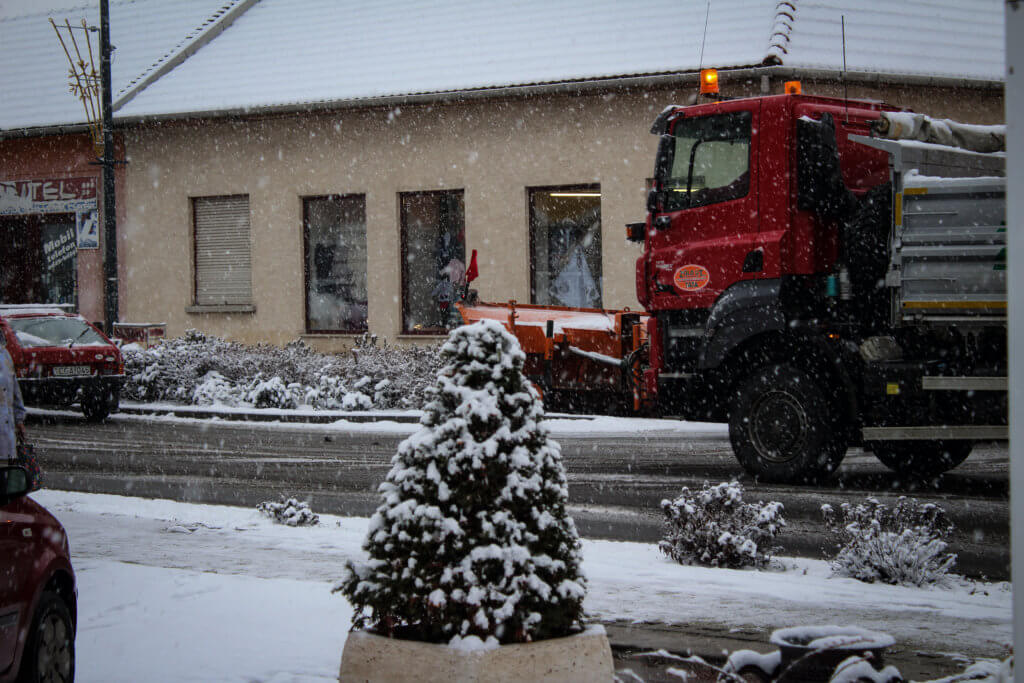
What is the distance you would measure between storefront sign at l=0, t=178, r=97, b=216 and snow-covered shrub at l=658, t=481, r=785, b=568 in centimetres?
2133

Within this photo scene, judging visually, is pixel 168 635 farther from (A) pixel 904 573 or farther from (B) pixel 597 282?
(B) pixel 597 282

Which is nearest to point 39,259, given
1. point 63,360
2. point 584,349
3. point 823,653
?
point 63,360

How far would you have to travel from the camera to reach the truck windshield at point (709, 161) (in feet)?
33.7

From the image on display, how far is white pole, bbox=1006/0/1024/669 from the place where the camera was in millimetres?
2516

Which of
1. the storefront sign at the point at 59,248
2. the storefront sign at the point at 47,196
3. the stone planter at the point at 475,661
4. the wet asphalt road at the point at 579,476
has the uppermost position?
the storefront sign at the point at 47,196

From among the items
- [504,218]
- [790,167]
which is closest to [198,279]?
[504,218]

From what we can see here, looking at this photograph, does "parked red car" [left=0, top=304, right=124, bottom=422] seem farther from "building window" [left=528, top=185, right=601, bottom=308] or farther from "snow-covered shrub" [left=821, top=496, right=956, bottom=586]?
"snow-covered shrub" [left=821, top=496, right=956, bottom=586]

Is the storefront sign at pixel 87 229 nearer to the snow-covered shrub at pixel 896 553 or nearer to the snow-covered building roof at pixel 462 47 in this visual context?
the snow-covered building roof at pixel 462 47

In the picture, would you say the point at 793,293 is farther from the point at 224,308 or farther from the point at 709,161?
the point at 224,308

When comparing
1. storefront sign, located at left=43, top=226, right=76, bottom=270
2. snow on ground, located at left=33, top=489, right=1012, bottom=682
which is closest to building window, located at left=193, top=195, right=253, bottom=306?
storefront sign, located at left=43, top=226, right=76, bottom=270

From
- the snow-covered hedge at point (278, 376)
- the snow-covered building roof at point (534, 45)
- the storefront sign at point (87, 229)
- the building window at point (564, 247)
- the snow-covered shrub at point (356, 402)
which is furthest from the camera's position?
the storefront sign at point (87, 229)

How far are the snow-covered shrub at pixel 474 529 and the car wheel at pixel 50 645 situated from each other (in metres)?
1.10

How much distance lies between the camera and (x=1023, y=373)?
8.34 feet

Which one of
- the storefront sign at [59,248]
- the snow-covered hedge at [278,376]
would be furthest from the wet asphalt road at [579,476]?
the storefront sign at [59,248]
